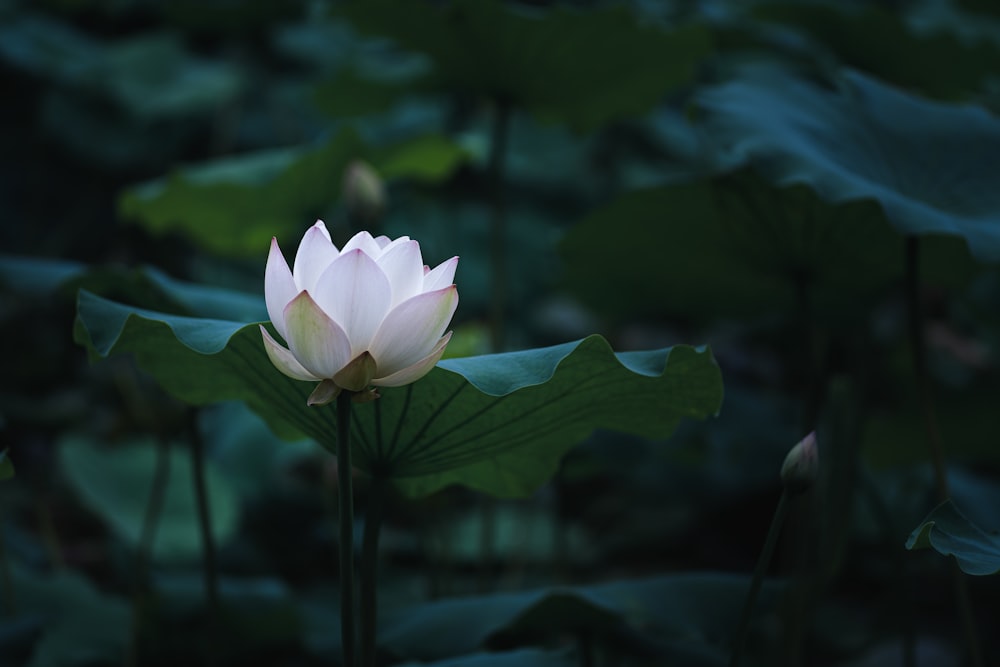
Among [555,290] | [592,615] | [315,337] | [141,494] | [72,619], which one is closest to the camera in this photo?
[315,337]

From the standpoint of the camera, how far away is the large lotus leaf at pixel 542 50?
1417 millimetres

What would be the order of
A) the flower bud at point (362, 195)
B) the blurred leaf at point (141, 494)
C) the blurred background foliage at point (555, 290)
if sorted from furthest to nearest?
the blurred leaf at point (141, 494) → the flower bud at point (362, 195) → the blurred background foliage at point (555, 290)

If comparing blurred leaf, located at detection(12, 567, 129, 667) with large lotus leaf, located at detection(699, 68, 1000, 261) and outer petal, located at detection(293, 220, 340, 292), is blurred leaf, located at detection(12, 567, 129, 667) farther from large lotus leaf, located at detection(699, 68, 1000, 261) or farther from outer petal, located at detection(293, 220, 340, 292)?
large lotus leaf, located at detection(699, 68, 1000, 261)

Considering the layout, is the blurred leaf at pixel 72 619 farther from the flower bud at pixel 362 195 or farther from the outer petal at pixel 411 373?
the outer petal at pixel 411 373

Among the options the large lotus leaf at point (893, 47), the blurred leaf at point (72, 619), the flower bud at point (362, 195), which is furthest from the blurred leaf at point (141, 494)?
the large lotus leaf at point (893, 47)

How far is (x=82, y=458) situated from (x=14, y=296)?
3.13 ft

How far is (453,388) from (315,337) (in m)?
0.15

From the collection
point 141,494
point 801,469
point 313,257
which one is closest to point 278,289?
point 313,257

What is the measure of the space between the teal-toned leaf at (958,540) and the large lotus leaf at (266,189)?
115 cm

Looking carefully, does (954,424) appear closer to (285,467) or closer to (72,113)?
(285,467)

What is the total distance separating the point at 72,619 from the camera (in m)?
1.37

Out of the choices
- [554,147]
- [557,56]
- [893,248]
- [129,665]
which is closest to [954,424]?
[893,248]

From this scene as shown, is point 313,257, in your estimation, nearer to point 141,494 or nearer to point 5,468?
point 5,468

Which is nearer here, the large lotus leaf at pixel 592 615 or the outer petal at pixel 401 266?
the outer petal at pixel 401 266
